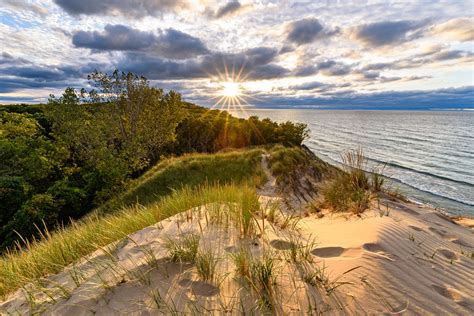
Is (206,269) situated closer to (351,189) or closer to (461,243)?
(461,243)

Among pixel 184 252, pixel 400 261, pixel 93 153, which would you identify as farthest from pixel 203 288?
pixel 93 153

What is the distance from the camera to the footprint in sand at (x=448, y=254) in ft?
12.7

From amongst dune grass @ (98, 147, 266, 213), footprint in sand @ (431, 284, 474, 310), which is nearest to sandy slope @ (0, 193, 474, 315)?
footprint in sand @ (431, 284, 474, 310)

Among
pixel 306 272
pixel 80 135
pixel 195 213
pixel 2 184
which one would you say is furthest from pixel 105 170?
pixel 306 272

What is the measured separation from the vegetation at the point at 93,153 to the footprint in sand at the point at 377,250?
7386mm

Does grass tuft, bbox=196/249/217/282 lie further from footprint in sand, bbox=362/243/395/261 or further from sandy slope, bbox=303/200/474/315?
footprint in sand, bbox=362/243/395/261

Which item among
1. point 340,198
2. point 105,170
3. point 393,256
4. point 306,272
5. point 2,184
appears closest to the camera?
point 306,272

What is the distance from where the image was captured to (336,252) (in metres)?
3.65

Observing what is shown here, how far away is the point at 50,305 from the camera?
2773 millimetres

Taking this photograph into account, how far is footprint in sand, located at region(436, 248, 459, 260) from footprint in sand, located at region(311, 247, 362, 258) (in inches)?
59.6

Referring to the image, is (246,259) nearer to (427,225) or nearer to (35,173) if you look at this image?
(427,225)

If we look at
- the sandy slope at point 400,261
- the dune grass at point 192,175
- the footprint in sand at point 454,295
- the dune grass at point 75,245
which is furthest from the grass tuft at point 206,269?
the dune grass at point 192,175

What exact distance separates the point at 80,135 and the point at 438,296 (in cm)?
3062

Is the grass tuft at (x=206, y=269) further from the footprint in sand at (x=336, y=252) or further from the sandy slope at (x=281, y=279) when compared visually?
the footprint in sand at (x=336, y=252)
